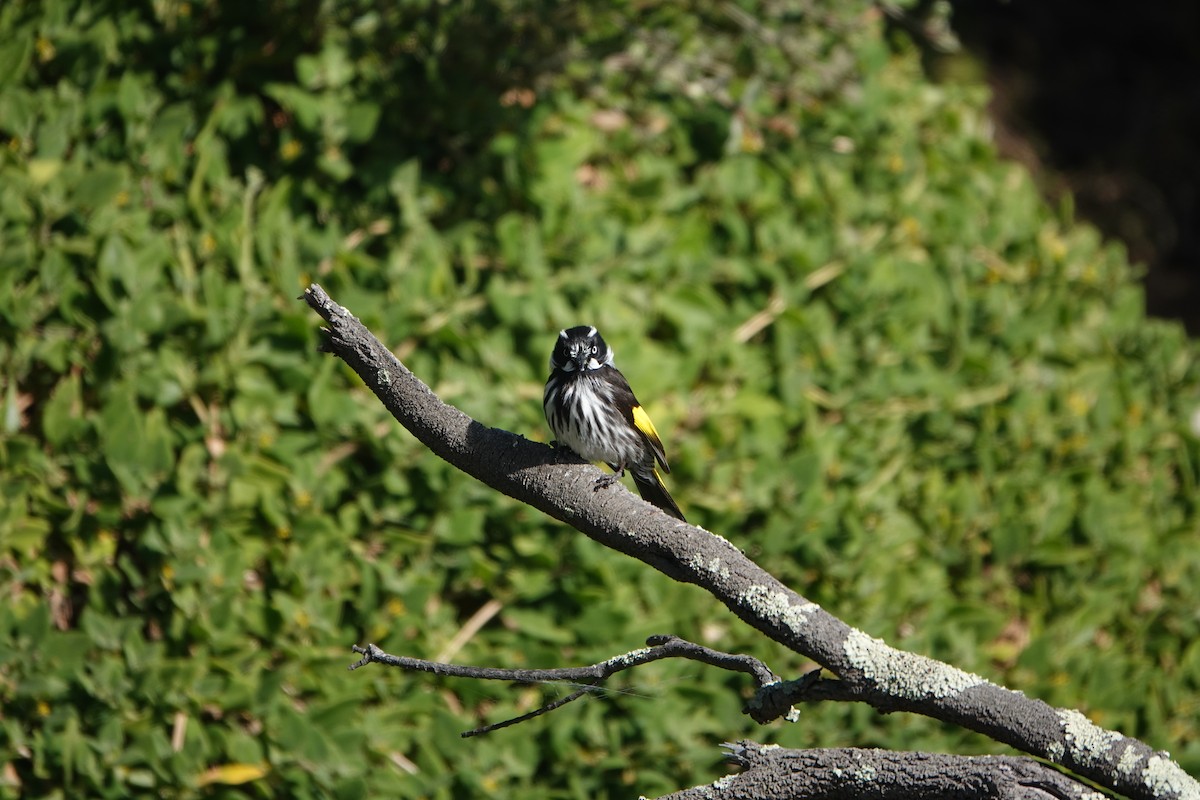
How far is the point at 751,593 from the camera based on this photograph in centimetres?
259

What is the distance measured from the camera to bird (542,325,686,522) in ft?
12.7

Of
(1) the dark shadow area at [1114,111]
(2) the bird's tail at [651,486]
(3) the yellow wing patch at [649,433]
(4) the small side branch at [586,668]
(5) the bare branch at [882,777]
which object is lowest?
(1) the dark shadow area at [1114,111]

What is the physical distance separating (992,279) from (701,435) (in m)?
1.73

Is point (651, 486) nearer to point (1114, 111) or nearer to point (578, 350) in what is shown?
point (578, 350)

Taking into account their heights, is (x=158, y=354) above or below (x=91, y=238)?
below

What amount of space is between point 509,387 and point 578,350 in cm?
55

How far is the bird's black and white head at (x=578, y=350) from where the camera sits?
391 cm

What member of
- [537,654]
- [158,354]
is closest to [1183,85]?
[537,654]

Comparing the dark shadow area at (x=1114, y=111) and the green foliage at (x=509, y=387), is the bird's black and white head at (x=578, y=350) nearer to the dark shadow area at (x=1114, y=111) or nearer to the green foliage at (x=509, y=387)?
the green foliage at (x=509, y=387)

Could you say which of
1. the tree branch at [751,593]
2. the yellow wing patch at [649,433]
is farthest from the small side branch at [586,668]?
the yellow wing patch at [649,433]

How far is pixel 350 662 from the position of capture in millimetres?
3953

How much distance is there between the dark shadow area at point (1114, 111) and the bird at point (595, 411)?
5049mm

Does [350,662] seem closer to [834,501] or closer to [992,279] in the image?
[834,501]

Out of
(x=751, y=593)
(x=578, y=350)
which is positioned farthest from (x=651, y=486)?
(x=751, y=593)
